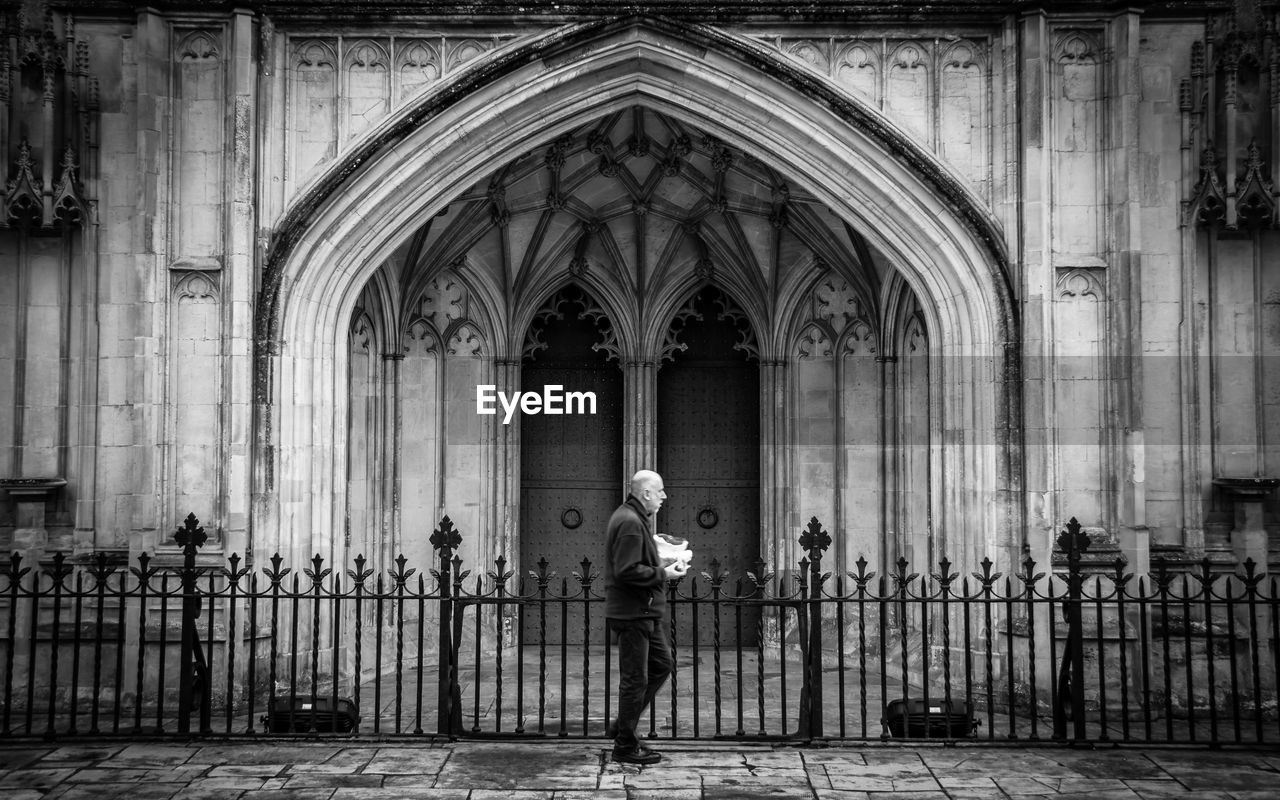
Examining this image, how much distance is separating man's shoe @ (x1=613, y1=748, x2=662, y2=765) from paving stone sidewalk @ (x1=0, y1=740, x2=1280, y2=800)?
6 centimetres

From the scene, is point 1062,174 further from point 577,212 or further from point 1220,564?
point 577,212

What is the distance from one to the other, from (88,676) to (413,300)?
4802mm

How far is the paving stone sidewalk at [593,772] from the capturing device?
255 inches

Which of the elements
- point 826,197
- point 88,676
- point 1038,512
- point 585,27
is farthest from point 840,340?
point 88,676

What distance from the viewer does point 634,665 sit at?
22.6ft

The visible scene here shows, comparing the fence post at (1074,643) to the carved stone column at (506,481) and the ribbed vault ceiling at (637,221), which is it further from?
Answer: the carved stone column at (506,481)

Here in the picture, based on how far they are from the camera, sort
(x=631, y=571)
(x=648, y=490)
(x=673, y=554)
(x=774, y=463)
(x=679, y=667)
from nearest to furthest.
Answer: (x=631, y=571)
(x=648, y=490)
(x=673, y=554)
(x=679, y=667)
(x=774, y=463)

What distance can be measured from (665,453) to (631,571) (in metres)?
6.08

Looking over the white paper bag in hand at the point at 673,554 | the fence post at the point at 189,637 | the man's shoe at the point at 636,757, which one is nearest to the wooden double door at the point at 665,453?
the fence post at the point at 189,637

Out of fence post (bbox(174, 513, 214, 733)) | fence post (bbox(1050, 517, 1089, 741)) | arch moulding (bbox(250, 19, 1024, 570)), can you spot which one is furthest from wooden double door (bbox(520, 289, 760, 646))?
fence post (bbox(1050, 517, 1089, 741))

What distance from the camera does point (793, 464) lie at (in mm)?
12352

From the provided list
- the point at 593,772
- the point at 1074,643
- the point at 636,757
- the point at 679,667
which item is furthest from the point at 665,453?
the point at 593,772

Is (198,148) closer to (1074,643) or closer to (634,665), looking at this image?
(634,665)

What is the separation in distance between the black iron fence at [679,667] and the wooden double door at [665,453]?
1.81 metres
